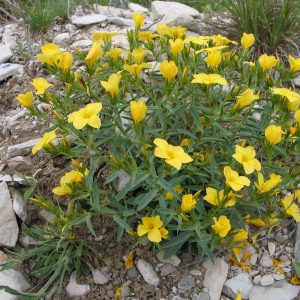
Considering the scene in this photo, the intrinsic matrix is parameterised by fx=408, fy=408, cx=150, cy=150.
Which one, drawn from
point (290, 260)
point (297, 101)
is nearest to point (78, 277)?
point (290, 260)

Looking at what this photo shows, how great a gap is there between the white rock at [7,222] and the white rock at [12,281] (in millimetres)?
203

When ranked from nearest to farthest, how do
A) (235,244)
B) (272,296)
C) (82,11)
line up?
(272,296)
(235,244)
(82,11)

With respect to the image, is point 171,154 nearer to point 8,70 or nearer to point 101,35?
point 101,35

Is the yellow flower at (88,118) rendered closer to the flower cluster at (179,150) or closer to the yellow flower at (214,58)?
the flower cluster at (179,150)

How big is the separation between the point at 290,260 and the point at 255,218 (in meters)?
0.38

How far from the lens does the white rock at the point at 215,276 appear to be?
2598 mm

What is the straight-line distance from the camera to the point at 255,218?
2.77 meters

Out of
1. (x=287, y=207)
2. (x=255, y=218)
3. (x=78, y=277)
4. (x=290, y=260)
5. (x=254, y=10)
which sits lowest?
(x=78, y=277)

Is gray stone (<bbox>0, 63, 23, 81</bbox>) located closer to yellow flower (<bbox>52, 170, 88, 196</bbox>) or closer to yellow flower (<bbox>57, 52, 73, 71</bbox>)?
yellow flower (<bbox>57, 52, 73, 71</bbox>)

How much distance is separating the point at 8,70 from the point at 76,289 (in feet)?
7.53

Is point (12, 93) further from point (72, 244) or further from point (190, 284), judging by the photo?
point (190, 284)

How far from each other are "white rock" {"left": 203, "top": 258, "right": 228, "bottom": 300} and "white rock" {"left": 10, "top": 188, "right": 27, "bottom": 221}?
1.31 meters

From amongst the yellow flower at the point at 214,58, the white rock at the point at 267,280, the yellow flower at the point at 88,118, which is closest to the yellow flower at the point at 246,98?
the yellow flower at the point at 214,58

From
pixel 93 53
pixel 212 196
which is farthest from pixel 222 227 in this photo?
pixel 93 53
